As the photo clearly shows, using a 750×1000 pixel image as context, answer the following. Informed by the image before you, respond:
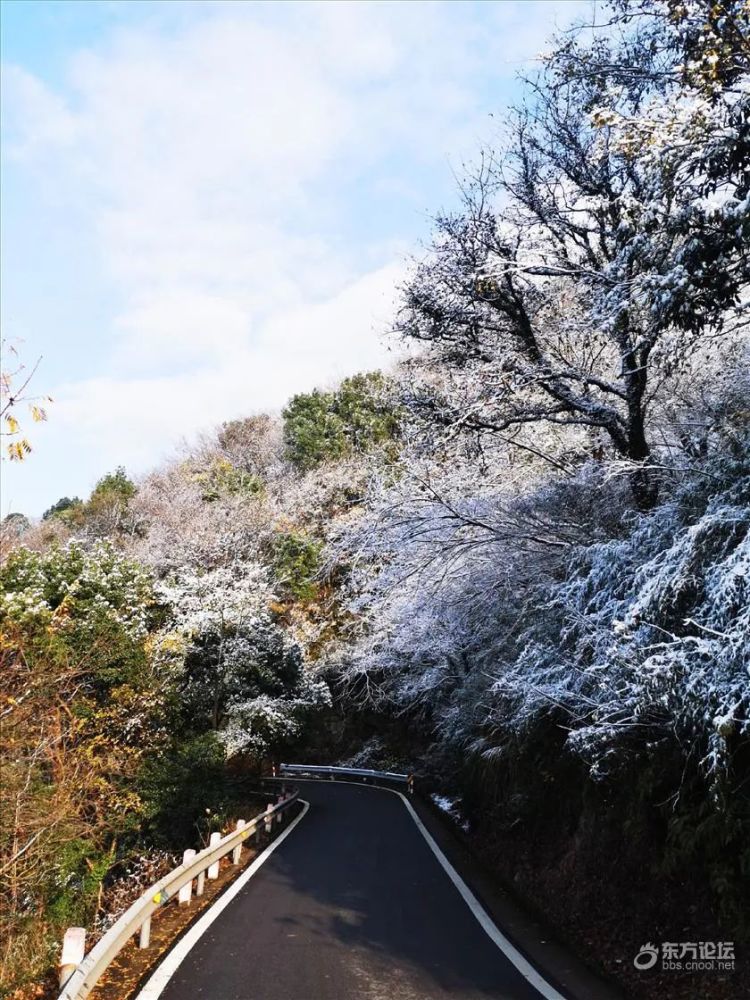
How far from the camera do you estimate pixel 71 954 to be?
4.78 m

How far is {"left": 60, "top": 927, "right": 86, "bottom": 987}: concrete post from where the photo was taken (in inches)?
187

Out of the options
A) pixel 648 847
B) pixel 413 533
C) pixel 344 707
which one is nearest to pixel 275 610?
pixel 344 707

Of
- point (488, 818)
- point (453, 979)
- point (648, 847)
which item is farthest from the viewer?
point (488, 818)

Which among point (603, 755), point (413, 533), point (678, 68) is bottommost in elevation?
point (603, 755)

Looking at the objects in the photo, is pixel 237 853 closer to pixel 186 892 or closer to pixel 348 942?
pixel 186 892

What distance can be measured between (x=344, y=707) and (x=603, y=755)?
31.0m

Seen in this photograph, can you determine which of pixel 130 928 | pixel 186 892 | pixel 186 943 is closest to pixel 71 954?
pixel 130 928

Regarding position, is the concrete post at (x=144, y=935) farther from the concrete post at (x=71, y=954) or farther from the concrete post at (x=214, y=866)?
the concrete post at (x=214, y=866)

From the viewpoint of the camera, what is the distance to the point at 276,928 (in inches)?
278

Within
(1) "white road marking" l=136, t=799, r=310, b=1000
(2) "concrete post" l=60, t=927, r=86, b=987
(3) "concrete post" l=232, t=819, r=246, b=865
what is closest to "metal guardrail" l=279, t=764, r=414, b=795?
(3) "concrete post" l=232, t=819, r=246, b=865

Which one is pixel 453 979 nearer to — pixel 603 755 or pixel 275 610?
pixel 603 755

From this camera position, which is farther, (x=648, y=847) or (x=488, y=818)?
(x=488, y=818)

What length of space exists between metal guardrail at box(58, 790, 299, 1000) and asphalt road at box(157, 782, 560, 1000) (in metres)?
0.48

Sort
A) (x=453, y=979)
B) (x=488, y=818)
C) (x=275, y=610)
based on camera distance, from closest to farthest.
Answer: (x=453, y=979) < (x=488, y=818) < (x=275, y=610)
